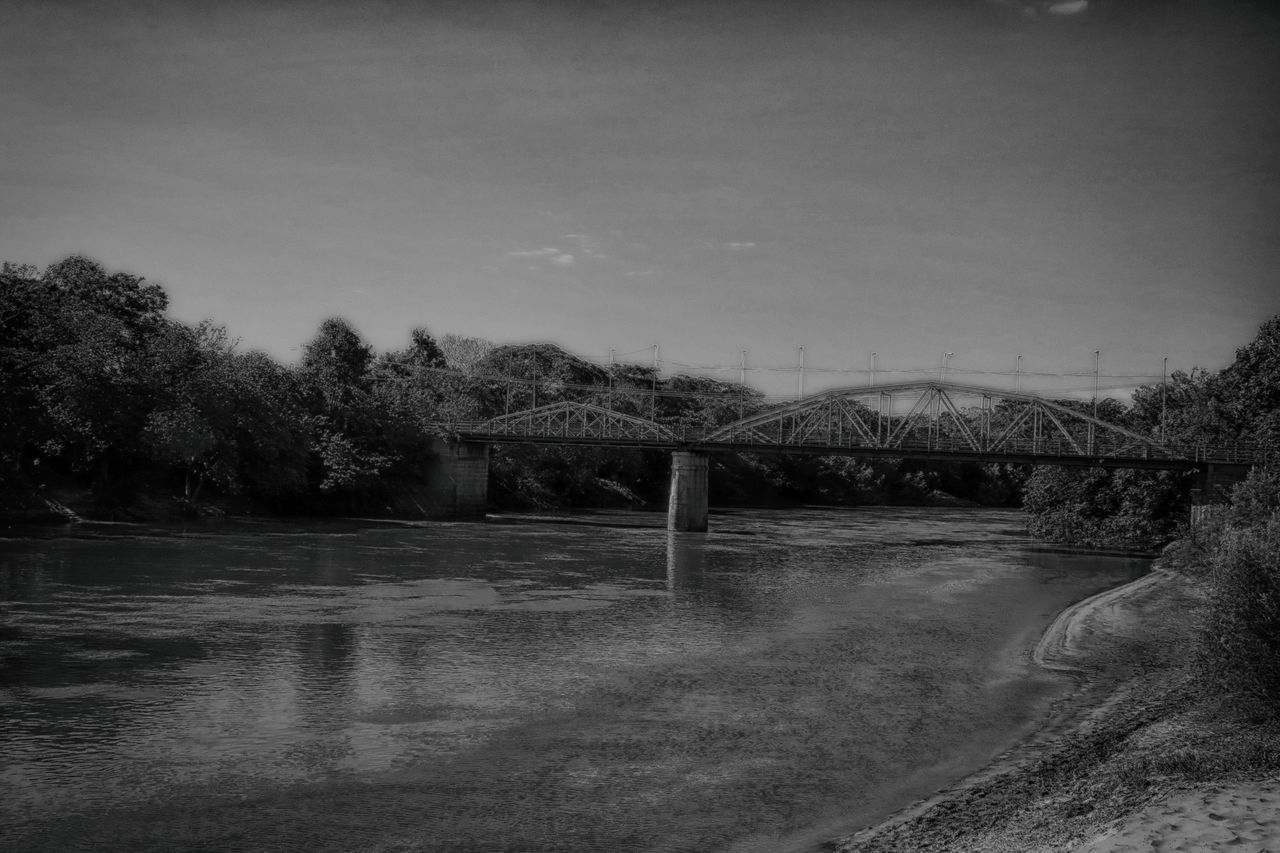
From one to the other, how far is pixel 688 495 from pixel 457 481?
77.8ft

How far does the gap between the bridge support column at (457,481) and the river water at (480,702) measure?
44052 millimetres

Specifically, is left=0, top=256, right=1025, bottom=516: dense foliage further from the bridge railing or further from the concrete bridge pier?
the concrete bridge pier

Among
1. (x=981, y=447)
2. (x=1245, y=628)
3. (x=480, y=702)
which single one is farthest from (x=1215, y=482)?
(x=480, y=702)

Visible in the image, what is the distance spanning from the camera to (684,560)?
5575 cm

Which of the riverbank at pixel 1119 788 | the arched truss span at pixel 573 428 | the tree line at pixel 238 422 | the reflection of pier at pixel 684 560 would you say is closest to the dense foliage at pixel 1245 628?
the riverbank at pixel 1119 788

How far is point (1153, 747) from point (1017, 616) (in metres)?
20.9

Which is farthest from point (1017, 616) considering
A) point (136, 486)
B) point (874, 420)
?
point (874, 420)

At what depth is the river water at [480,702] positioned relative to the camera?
576 inches

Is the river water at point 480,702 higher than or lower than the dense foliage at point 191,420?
lower

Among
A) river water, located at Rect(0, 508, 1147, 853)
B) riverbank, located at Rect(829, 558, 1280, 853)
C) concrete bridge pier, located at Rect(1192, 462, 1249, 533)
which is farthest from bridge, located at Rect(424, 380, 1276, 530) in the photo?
riverbank, located at Rect(829, 558, 1280, 853)

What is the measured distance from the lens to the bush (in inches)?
661

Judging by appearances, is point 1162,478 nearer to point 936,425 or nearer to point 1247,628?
point 936,425

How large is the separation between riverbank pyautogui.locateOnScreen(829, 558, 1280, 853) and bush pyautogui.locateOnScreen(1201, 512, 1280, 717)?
580mm

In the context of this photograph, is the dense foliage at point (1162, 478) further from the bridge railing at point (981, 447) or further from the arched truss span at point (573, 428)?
the arched truss span at point (573, 428)
